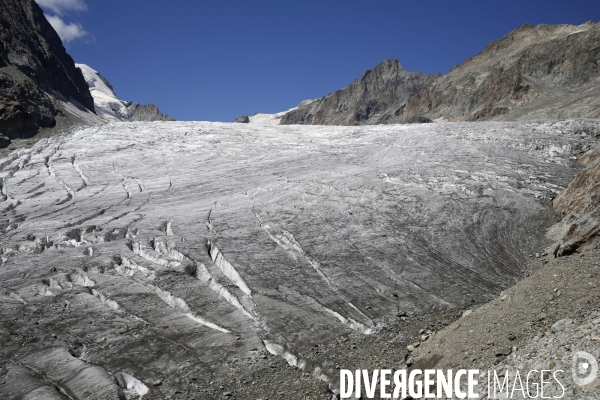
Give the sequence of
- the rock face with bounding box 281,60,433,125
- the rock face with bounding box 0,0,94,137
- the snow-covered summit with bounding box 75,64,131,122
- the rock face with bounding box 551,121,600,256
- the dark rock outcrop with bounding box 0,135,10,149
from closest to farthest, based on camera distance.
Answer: the rock face with bounding box 551,121,600,256 → the dark rock outcrop with bounding box 0,135,10,149 → the rock face with bounding box 0,0,94,137 → the rock face with bounding box 281,60,433,125 → the snow-covered summit with bounding box 75,64,131,122

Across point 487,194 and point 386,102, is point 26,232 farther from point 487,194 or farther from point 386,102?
point 386,102

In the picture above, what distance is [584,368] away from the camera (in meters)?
5.91

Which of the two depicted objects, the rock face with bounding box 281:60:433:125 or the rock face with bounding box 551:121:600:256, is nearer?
the rock face with bounding box 551:121:600:256

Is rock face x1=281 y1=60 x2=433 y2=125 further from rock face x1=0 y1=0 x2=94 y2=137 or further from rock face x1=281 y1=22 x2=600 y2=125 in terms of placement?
rock face x1=0 y1=0 x2=94 y2=137

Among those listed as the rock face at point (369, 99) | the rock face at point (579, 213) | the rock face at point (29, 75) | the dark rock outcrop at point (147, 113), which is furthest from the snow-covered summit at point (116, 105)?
the rock face at point (579, 213)

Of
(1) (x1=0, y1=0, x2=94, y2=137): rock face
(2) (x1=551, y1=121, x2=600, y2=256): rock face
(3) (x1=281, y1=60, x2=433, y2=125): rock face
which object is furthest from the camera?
(3) (x1=281, y1=60, x2=433, y2=125): rock face

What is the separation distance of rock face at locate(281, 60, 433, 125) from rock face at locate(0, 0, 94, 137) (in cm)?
7645

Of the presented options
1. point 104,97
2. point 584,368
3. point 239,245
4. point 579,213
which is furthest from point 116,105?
point 584,368

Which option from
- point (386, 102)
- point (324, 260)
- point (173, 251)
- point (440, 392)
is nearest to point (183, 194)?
point (173, 251)

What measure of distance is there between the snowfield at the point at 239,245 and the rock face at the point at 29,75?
317 inches

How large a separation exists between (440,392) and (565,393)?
1.89 meters

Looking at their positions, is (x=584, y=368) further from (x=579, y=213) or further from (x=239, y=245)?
(x=579, y=213)

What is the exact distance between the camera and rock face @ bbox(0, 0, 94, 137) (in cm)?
3150

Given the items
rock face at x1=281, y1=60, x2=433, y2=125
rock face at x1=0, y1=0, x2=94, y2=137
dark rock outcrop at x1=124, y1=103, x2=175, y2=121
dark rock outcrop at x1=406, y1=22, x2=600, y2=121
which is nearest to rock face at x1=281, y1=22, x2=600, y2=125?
dark rock outcrop at x1=406, y1=22, x2=600, y2=121
